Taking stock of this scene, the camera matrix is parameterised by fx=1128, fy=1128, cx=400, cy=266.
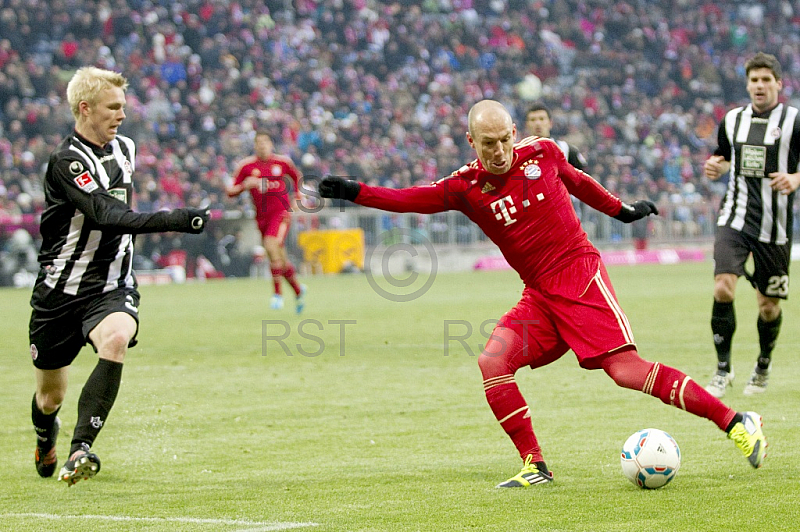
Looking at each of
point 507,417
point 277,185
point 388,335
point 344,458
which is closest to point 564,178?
point 507,417

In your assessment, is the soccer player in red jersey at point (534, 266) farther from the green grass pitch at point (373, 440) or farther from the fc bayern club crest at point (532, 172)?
the green grass pitch at point (373, 440)

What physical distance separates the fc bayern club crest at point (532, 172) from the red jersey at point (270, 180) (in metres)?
11.4

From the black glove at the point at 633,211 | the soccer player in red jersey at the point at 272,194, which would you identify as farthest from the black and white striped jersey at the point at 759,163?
the soccer player in red jersey at the point at 272,194

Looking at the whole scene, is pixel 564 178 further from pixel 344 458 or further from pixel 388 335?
pixel 388 335

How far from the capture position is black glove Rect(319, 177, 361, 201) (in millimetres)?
5406

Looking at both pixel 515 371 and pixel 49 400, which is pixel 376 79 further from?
pixel 515 371

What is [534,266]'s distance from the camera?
5.93m

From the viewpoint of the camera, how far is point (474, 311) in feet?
53.9

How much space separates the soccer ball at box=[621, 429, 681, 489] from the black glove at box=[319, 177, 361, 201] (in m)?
1.86

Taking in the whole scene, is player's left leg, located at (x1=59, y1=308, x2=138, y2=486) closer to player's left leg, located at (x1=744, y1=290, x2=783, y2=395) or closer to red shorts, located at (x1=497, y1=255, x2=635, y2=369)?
red shorts, located at (x1=497, y1=255, x2=635, y2=369)

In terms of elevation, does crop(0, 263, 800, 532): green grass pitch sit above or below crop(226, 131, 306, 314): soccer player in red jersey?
below

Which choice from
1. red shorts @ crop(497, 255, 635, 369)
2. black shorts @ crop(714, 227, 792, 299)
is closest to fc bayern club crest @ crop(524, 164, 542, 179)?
red shorts @ crop(497, 255, 635, 369)

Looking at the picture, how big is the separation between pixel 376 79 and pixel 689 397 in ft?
99.1

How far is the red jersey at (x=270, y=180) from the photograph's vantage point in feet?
56.3
